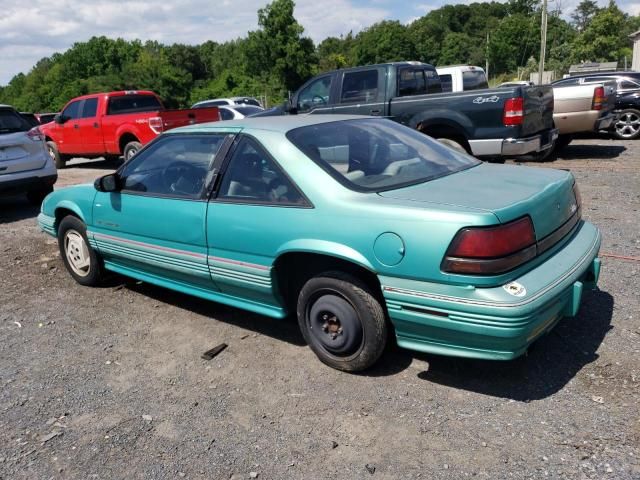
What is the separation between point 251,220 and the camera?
3535mm

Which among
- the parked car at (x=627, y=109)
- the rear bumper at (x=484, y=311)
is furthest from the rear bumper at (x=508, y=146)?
the parked car at (x=627, y=109)

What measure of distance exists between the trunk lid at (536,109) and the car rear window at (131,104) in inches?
335

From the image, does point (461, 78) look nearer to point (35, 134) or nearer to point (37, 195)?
point (35, 134)

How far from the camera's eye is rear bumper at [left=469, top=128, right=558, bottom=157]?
825 cm

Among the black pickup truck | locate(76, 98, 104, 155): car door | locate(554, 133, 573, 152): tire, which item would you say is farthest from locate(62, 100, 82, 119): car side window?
locate(554, 133, 573, 152): tire

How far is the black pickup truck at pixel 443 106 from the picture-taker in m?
8.23

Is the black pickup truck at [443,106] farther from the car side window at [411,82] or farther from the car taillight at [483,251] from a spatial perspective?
the car taillight at [483,251]

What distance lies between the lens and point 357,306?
320cm

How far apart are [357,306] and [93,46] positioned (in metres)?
85.6

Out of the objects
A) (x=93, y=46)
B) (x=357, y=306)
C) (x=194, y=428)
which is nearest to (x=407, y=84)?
(x=357, y=306)

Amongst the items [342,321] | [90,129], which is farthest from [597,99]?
[90,129]

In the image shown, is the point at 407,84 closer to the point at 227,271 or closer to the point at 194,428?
the point at 227,271

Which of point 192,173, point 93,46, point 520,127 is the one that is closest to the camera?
point 192,173

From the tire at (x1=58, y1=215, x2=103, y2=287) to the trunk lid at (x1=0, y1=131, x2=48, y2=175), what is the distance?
3.78 meters
